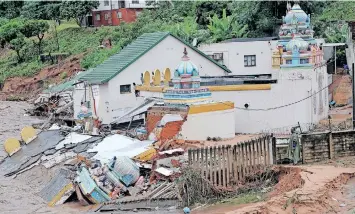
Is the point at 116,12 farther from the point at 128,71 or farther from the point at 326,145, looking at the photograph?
the point at 326,145

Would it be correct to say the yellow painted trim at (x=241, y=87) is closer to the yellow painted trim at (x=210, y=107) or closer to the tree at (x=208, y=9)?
the yellow painted trim at (x=210, y=107)

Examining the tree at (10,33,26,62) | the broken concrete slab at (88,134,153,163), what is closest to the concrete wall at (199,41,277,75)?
the broken concrete slab at (88,134,153,163)

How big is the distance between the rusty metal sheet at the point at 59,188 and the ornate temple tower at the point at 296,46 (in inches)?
439

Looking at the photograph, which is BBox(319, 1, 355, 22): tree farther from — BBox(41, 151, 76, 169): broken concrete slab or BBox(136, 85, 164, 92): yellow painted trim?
BBox(41, 151, 76, 169): broken concrete slab

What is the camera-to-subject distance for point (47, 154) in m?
27.7

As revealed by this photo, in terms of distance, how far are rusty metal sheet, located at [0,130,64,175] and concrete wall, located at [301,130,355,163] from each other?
11.7 metres

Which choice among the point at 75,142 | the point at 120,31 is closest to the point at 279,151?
the point at 75,142

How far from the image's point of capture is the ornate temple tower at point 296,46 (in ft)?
95.7

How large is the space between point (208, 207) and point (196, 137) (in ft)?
24.2

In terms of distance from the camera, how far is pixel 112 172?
75.0 feet

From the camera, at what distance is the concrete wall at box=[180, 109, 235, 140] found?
2700 centimetres

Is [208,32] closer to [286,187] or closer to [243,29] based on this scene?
[243,29]

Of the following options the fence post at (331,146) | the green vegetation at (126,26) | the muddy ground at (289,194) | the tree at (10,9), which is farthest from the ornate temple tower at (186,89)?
the tree at (10,9)

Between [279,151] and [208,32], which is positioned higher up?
[208,32]
